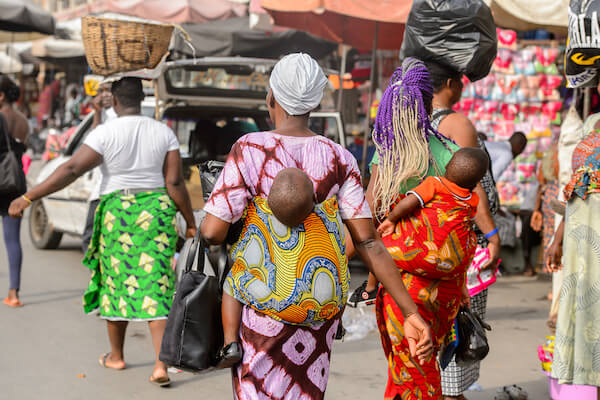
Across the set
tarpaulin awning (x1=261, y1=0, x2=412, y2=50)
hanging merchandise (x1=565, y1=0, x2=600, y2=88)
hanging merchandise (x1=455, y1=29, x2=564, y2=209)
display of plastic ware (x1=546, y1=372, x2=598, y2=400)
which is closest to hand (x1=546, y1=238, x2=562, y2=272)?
display of plastic ware (x1=546, y1=372, x2=598, y2=400)

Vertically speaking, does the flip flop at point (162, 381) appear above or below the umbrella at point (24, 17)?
below

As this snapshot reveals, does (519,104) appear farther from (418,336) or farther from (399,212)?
(418,336)

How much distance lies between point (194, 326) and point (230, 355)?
0.52 feet

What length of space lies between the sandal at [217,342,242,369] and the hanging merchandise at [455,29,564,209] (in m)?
7.70

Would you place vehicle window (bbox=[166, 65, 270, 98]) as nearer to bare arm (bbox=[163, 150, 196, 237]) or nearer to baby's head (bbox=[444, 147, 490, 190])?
bare arm (bbox=[163, 150, 196, 237])

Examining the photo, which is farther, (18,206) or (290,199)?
(18,206)

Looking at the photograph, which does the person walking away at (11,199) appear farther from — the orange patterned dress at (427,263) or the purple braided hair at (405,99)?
the orange patterned dress at (427,263)

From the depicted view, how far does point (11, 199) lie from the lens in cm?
739

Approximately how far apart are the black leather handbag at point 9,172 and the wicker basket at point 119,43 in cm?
163

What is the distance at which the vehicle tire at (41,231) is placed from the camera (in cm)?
1050

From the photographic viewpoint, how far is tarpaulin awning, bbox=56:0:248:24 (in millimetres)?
12797

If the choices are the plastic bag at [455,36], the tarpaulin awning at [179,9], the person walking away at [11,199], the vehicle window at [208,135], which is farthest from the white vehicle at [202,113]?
the tarpaulin awning at [179,9]

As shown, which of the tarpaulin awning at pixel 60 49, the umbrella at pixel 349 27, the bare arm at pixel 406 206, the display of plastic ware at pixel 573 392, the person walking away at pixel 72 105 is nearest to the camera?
the bare arm at pixel 406 206

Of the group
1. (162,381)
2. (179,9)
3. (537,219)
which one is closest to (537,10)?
(537,219)
